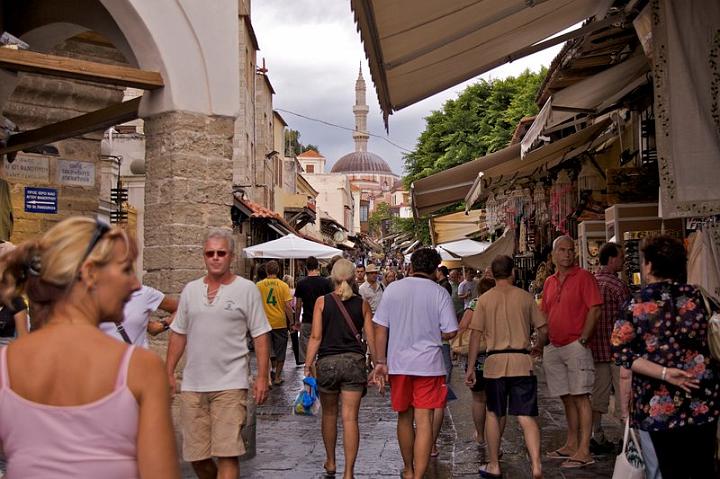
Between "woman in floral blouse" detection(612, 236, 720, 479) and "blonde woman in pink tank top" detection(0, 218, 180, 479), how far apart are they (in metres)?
2.87

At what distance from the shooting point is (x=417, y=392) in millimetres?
6715

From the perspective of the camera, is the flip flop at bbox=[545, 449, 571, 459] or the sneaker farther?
the sneaker

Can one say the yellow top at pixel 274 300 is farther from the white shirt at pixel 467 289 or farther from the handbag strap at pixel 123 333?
the handbag strap at pixel 123 333

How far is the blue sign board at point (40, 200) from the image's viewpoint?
476 inches

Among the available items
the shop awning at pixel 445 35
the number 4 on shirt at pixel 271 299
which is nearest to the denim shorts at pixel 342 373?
the shop awning at pixel 445 35

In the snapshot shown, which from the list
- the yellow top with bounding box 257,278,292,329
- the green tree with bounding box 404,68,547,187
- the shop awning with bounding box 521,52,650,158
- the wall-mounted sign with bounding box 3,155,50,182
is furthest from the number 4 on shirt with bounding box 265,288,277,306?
the green tree with bounding box 404,68,547,187

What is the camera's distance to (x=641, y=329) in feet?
15.0

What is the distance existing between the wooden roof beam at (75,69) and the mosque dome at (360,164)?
157 metres

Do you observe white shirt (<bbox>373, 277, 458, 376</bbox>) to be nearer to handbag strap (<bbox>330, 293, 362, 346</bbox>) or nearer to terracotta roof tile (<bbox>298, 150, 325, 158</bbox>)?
handbag strap (<bbox>330, 293, 362, 346</bbox>)

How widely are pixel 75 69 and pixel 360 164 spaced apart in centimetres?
16012

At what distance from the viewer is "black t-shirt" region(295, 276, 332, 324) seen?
12.1 meters

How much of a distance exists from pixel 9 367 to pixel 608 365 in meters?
6.30

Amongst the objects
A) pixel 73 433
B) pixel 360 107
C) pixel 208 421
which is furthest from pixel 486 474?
pixel 360 107

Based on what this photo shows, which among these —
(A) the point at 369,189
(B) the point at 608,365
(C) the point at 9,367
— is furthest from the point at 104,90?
(A) the point at 369,189
